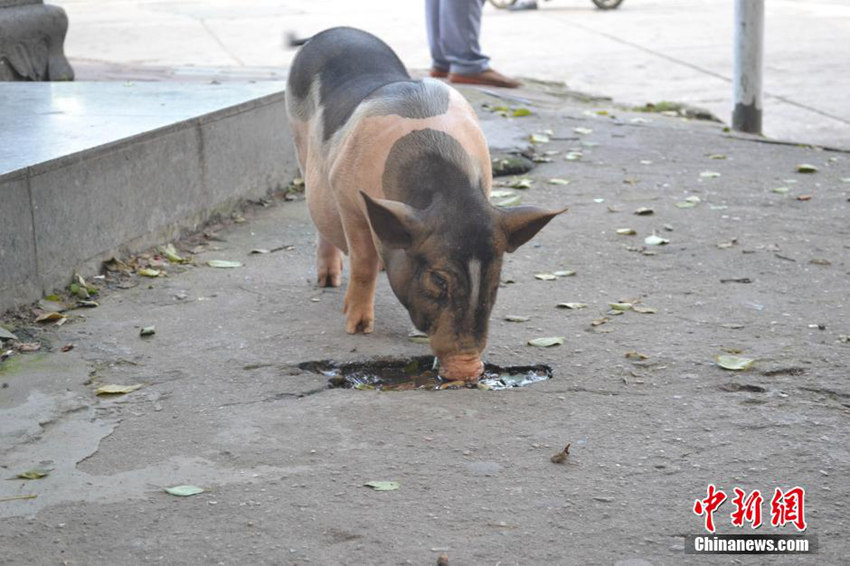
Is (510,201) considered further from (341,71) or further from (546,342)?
(546,342)

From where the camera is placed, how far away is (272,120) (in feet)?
23.5

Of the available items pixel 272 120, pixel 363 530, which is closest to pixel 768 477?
pixel 363 530

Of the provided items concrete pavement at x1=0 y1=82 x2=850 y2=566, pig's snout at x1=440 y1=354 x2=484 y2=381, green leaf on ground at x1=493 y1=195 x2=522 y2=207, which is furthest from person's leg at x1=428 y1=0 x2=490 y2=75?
pig's snout at x1=440 y1=354 x2=484 y2=381

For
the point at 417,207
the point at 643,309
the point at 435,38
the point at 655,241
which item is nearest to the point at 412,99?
the point at 417,207

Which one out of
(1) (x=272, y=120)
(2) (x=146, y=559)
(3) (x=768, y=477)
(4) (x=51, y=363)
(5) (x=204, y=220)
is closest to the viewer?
(2) (x=146, y=559)

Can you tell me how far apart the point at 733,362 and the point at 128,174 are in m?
3.01

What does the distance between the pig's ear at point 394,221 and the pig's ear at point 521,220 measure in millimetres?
311

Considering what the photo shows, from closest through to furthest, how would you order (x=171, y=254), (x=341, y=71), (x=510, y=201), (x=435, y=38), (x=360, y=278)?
(x=360, y=278), (x=341, y=71), (x=171, y=254), (x=510, y=201), (x=435, y=38)

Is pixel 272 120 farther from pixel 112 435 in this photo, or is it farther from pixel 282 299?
pixel 112 435

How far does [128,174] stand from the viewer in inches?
228

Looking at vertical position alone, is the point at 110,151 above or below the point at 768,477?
above

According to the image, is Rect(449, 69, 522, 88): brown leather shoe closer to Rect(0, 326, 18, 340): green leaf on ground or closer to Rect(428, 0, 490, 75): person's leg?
Rect(428, 0, 490, 75): person's leg

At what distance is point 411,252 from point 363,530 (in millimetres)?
1210

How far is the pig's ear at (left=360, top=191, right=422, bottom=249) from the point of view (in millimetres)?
4035
